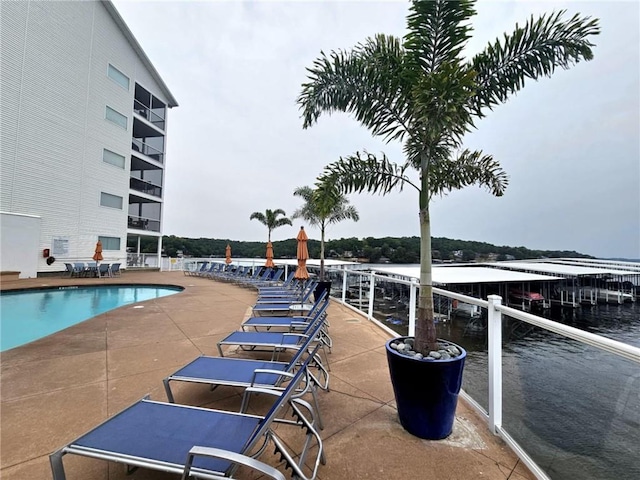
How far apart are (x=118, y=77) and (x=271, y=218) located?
49.2ft

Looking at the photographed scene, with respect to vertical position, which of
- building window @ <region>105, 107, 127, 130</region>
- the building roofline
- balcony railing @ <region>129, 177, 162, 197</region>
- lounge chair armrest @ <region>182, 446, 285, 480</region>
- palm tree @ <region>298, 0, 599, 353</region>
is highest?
the building roofline

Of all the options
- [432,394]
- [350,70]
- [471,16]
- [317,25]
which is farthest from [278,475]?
[317,25]

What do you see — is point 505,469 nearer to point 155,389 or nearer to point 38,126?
point 155,389

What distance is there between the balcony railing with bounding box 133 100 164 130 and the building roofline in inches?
97.8

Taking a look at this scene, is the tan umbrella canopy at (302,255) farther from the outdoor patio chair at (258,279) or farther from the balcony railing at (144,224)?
the balcony railing at (144,224)

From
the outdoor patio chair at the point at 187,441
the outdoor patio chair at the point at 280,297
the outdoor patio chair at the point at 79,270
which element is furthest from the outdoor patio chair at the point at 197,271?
the outdoor patio chair at the point at 187,441

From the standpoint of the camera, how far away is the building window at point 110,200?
18169 millimetres

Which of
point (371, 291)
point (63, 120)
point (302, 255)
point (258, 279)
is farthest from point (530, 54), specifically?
point (63, 120)

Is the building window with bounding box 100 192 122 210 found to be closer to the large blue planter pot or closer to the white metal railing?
the white metal railing

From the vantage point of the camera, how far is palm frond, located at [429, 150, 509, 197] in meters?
3.66

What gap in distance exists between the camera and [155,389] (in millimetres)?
3072

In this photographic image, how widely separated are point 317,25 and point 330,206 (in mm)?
8054

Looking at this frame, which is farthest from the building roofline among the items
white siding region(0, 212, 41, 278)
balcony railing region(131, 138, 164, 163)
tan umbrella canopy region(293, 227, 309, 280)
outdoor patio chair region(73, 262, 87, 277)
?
tan umbrella canopy region(293, 227, 309, 280)

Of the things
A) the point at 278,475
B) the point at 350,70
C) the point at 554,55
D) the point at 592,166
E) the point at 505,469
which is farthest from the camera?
the point at 592,166
